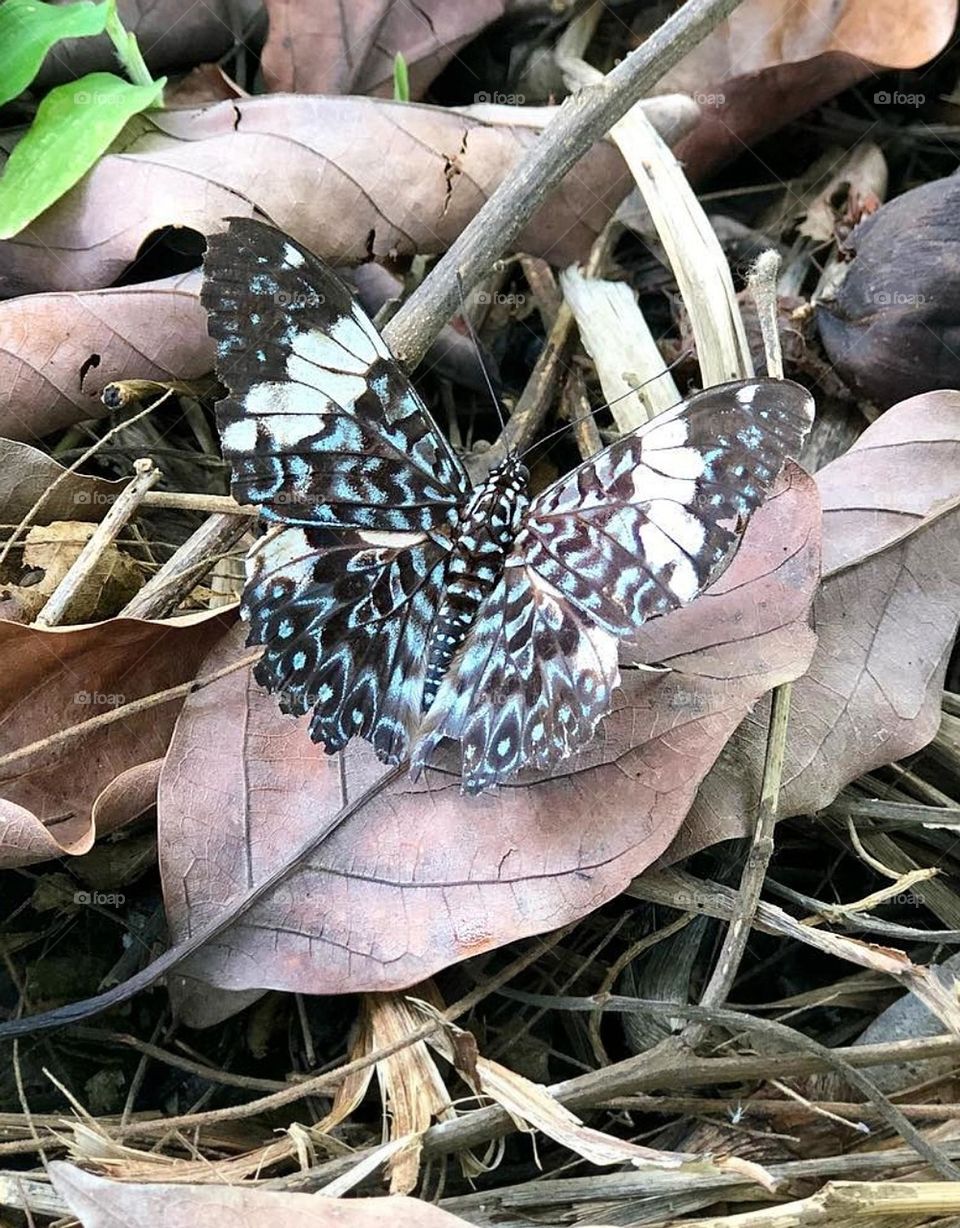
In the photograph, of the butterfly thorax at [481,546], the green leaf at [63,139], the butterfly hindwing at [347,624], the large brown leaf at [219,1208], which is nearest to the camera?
the large brown leaf at [219,1208]

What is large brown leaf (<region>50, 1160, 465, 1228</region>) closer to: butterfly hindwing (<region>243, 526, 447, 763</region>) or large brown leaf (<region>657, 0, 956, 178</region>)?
butterfly hindwing (<region>243, 526, 447, 763</region>)

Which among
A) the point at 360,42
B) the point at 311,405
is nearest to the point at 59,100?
the point at 360,42

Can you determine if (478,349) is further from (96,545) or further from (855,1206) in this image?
(855,1206)

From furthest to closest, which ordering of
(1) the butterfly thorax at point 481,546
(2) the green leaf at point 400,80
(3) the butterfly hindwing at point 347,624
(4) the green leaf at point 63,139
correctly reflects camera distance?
(2) the green leaf at point 400,80
(4) the green leaf at point 63,139
(1) the butterfly thorax at point 481,546
(3) the butterfly hindwing at point 347,624

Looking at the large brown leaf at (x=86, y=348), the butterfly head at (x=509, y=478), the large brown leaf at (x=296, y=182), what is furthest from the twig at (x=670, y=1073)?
the large brown leaf at (x=296, y=182)

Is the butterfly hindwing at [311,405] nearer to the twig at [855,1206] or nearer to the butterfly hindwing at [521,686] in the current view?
the butterfly hindwing at [521,686]

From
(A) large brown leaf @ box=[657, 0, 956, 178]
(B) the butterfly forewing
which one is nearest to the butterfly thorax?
(B) the butterfly forewing
